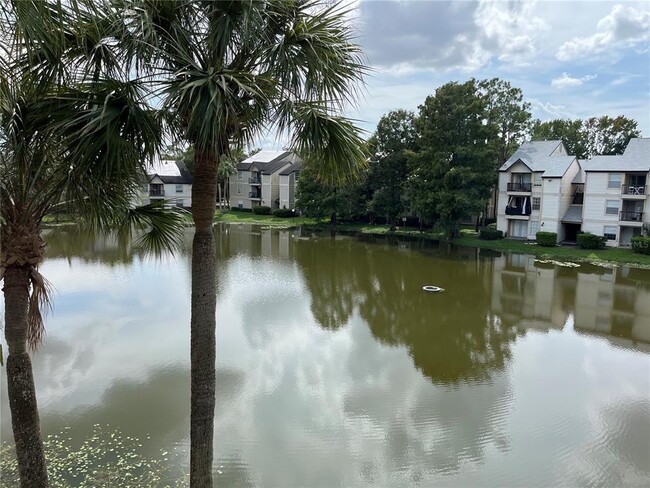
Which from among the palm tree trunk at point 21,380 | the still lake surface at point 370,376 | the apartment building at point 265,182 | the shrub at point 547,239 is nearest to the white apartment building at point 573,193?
the shrub at point 547,239

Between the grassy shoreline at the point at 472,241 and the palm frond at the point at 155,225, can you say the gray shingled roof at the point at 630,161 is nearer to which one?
→ the grassy shoreline at the point at 472,241

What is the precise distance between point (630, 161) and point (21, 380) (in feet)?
133

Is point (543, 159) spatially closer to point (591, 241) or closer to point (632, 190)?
point (632, 190)

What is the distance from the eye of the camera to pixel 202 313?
5648 mm

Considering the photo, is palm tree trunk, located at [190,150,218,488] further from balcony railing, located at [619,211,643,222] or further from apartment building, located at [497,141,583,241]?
apartment building, located at [497,141,583,241]

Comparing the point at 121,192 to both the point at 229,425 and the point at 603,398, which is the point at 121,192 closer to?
the point at 229,425

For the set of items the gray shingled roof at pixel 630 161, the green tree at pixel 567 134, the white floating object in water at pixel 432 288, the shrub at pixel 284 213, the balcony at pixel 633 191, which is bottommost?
the white floating object in water at pixel 432 288

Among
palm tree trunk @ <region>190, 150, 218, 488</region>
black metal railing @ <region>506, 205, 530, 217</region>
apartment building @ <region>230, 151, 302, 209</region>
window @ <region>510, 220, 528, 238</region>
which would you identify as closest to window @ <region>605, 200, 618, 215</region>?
black metal railing @ <region>506, 205, 530, 217</region>

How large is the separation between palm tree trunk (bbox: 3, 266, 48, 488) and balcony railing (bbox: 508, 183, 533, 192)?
1583 inches

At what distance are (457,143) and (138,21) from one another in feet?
121

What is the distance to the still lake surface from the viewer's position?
9.03 metres

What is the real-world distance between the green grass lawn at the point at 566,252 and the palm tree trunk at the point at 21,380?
33.6 meters

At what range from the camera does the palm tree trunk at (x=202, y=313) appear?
5.61 m

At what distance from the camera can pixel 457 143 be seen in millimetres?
39125
